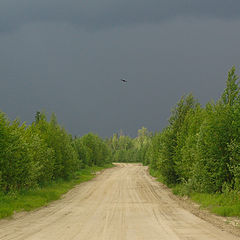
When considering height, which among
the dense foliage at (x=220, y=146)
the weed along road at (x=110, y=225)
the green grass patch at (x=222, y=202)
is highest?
the dense foliage at (x=220, y=146)

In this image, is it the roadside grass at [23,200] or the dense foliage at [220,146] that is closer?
the roadside grass at [23,200]

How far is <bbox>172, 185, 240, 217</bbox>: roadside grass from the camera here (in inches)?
639

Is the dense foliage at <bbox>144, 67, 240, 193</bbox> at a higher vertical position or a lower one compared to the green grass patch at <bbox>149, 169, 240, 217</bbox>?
higher

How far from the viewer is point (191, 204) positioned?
2092cm

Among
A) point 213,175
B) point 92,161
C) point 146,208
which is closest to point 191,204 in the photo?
point 213,175

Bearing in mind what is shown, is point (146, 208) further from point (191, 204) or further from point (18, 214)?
point (18, 214)

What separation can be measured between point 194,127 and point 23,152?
1333cm

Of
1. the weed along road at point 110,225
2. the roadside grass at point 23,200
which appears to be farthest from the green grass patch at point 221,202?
the roadside grass at point 23,200

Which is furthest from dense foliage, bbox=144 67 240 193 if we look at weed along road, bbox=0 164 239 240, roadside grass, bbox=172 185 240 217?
weed along road, bbox=0 164 239 240

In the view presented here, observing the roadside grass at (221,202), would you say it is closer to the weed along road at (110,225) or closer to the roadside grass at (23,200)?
the weed along road at (110,225)

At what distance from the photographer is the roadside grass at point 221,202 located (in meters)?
16.2

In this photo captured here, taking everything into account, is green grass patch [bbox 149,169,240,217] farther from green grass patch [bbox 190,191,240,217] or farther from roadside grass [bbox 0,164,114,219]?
roadside grass [bbox 0,164,114,219]

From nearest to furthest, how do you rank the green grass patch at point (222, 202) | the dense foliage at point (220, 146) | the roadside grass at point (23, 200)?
the green grass patch at point (222, 202)
the roadside grass at point (23, 200)
the dense foliage at point (220, 146)

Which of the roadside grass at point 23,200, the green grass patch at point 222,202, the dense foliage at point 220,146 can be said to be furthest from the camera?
the dense foliage at point 220,146
